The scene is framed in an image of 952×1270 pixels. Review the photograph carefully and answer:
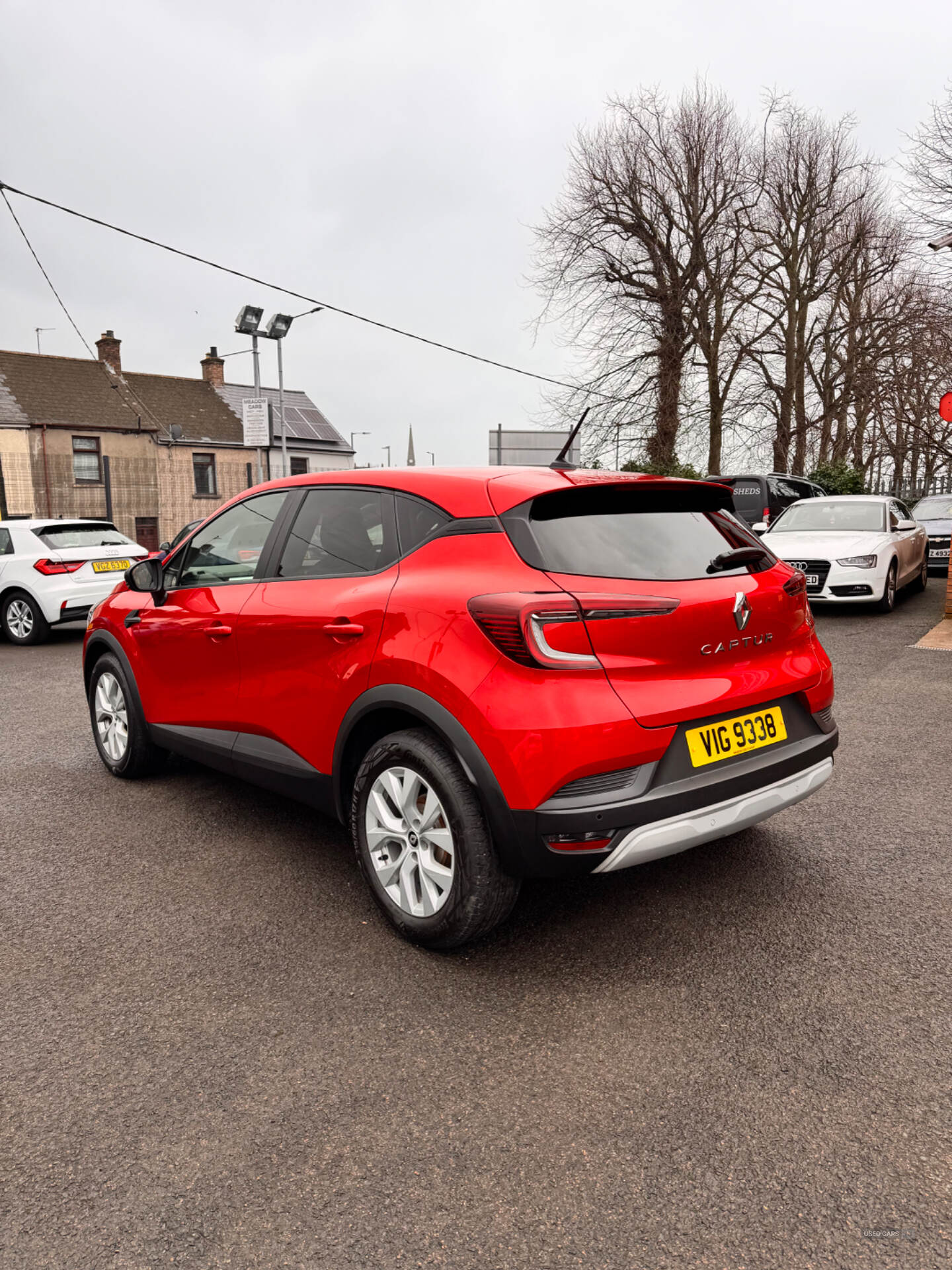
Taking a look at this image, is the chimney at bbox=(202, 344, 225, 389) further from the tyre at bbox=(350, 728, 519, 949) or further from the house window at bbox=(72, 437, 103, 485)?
the tyre at bbox=(350, 728, 519, 949)

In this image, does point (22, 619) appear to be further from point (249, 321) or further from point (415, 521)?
point (249, 321)

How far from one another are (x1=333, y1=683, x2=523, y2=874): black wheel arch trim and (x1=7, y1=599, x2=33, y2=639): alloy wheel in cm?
929

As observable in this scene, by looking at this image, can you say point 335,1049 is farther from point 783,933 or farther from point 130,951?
point 783,933

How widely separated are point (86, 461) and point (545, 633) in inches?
1423

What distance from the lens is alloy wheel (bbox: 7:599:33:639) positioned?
10.9m

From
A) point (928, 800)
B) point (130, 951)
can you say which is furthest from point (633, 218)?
point (130, 951)

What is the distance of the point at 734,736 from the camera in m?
3.00

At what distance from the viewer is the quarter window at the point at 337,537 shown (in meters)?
3.38

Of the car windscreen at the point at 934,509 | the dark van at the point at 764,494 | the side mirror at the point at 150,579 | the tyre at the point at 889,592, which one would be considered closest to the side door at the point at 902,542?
the tyre at the point at 889,592

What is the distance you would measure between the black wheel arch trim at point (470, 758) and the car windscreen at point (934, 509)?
17006 millimetres

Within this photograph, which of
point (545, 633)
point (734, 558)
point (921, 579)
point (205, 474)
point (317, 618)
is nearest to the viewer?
point (545, 633)

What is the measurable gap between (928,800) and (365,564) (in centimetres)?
305

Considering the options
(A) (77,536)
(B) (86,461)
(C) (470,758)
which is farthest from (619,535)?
(B) (86,461)

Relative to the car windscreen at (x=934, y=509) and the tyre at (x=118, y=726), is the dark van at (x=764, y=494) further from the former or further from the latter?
the tyre at (x=118, y=726)
